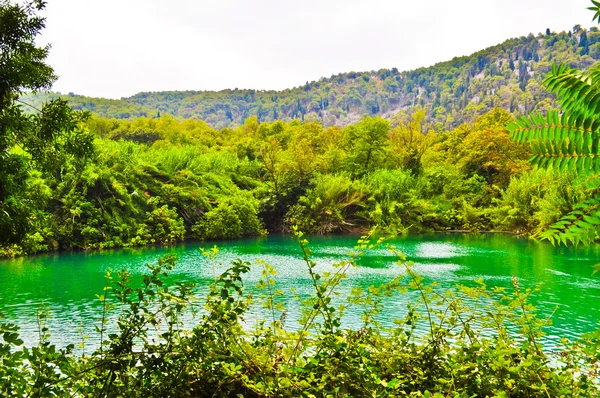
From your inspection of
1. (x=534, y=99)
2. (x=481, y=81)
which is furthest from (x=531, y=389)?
(x=481, y=81)

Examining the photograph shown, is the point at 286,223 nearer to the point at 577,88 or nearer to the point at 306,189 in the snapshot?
the point at 306,189

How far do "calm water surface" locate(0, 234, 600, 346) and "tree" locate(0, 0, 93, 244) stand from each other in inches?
131

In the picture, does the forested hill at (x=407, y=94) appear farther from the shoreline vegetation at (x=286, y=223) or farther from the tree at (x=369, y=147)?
the shoreline vegetation at (x=286, y=223)

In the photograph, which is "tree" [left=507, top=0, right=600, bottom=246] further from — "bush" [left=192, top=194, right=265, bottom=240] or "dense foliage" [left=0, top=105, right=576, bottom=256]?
"bush" [left=192, top=194, right=265, bottom=240]

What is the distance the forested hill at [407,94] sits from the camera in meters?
84.4

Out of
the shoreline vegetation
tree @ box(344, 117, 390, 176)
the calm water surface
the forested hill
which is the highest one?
the forested hill

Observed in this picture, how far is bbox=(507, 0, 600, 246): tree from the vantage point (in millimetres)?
929

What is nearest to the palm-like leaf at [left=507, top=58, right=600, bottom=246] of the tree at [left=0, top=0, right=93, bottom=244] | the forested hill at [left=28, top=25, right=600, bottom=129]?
the tree at [left=0, top=0, right=93, bottom=244]

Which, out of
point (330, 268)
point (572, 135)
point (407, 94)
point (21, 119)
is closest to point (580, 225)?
point (572, 135)

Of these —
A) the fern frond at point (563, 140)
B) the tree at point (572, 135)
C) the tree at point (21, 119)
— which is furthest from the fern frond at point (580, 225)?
the tree at point (21, 119)

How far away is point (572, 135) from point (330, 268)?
42.7ft

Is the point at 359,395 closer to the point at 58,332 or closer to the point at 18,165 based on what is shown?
the point at 18,165

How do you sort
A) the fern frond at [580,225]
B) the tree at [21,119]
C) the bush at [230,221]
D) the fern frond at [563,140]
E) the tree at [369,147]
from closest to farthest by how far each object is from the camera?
the fern frond at [580,225]
the fern frond at [563,140]
the tree at [21,119]
the bush at [230,221]
the tree at [369,147]

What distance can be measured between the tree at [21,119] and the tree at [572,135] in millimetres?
4010
